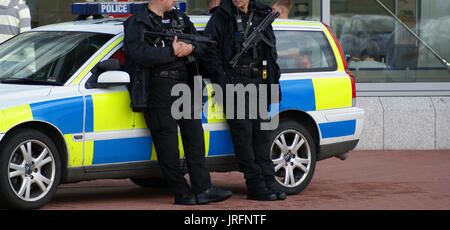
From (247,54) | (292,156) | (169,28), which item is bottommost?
(292,156)

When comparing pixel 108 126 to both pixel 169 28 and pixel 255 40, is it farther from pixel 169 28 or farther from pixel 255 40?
pixel 255 40

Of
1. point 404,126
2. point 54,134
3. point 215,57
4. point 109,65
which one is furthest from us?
point 404,126

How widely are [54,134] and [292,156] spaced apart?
2.42 m

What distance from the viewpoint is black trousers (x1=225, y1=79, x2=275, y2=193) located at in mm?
8508

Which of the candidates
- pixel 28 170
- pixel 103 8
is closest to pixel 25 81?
pixel 28 170

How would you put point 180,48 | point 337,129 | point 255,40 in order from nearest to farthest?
point 180,48, point 255,40, point 337,129

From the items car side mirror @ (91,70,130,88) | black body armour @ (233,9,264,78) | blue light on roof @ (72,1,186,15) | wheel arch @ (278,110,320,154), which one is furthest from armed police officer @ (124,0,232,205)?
wheel arch @ (278,110,320,154)

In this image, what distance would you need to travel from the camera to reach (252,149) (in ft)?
28.3

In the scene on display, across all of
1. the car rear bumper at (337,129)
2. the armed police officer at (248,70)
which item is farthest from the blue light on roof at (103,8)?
the car rear bumper at (337,129)

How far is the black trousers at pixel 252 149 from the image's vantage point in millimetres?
8508

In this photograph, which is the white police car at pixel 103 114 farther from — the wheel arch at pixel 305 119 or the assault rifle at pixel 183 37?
the assault rifle at pixel 183 37

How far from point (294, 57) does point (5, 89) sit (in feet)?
9.36

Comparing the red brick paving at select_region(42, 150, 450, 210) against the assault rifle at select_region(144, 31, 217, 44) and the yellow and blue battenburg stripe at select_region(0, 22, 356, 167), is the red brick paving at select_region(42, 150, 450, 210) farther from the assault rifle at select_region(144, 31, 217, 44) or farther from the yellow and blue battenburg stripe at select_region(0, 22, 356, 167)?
the assault rifle at select_region(144, 31, 217, 44)

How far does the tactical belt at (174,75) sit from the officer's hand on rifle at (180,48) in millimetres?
148
